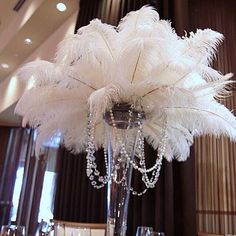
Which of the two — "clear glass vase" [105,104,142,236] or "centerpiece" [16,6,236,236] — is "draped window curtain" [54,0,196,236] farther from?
"clear glass vase" [105,104,142,236]

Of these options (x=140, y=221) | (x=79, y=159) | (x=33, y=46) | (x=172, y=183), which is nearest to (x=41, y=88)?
(x=172, y=183)

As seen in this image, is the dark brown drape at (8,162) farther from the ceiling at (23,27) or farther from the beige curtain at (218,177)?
the beige curtain at (218,177)

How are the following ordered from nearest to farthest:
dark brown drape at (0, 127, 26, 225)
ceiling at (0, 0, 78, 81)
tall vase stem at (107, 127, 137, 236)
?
1. tall vase stem at (107, 127, 137, 236)
2. ceiling at (0, 0, 78, 81)
3. dark brown drape at (0, 127, 26, 225)

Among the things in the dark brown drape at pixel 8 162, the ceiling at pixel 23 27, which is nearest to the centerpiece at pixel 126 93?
the ceiling at pixel 23 27

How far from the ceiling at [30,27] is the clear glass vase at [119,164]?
3208 millimetres

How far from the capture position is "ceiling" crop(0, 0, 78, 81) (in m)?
4.31

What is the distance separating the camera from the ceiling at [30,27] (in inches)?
170

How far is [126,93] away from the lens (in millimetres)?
1253

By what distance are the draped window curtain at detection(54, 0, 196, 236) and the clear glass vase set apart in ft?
2.79

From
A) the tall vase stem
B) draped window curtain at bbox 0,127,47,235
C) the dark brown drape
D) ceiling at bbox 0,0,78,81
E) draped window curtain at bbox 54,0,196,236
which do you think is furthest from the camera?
the dark brown drape

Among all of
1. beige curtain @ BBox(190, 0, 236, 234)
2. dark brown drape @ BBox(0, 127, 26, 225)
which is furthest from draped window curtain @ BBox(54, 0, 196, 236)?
dark brown drape @ BBox(0, 127, 26, 225)

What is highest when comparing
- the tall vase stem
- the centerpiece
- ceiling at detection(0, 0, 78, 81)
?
ceiling at detection(0, 0, 78, 81)

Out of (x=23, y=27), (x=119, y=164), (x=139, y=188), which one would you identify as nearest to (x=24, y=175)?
(x=23, y=27)

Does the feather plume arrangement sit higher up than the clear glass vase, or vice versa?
the feather plume arrangement
